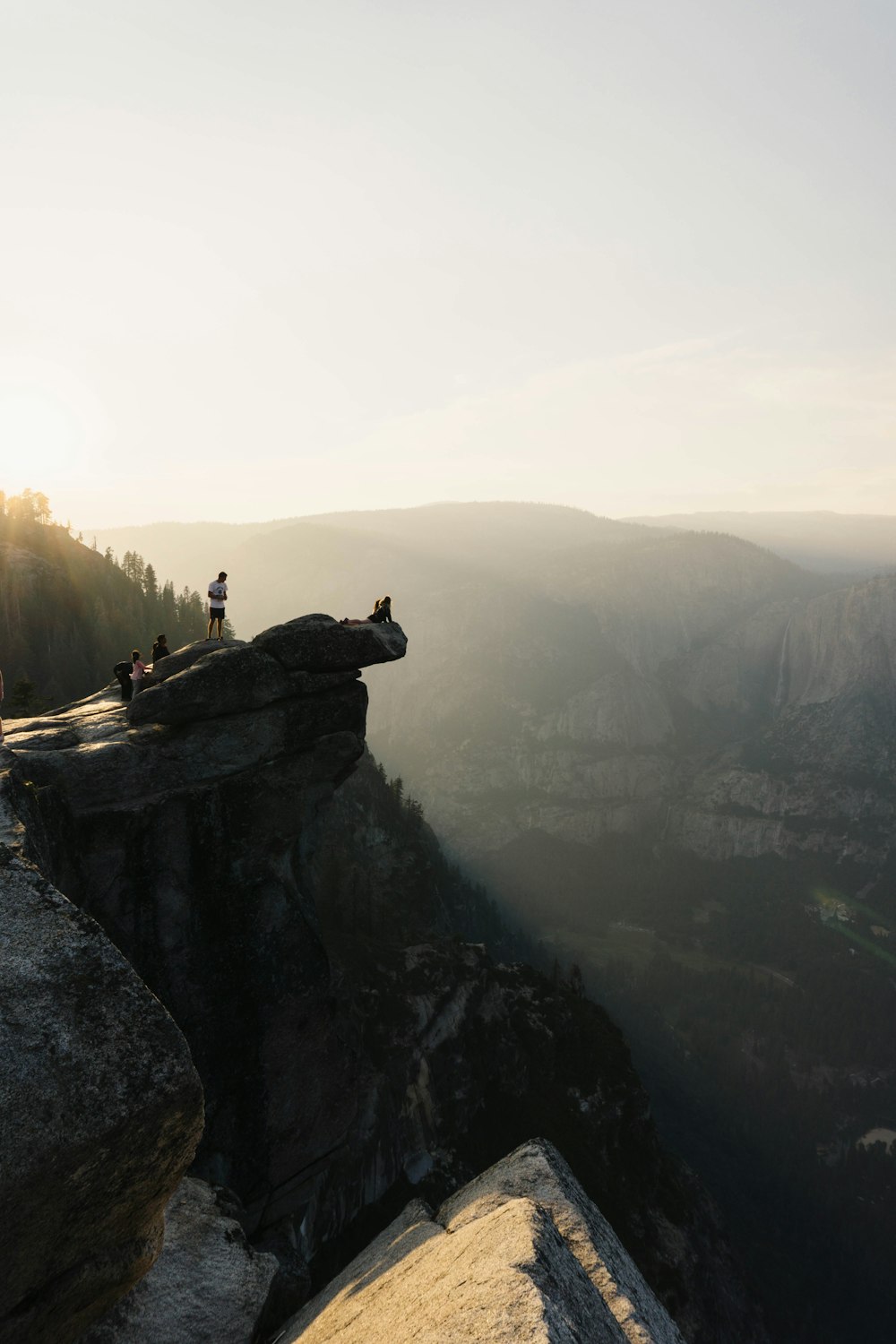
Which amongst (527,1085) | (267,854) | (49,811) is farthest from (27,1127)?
(527,1085)

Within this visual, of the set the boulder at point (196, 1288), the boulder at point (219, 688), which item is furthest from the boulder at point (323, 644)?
the boulder at point (196, 1288)

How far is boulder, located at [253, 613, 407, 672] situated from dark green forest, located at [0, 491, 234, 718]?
7141 centimetres

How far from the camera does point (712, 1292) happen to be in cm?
8956

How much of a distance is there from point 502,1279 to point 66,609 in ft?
463

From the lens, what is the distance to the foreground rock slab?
1108 centimetres

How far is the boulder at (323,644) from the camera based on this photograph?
34688 mm

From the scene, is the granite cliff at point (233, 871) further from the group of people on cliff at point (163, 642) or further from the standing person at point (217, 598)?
the standing person at point (217, 598)

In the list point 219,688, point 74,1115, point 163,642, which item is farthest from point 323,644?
point 74,1115

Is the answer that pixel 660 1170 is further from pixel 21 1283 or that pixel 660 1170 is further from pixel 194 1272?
pixel 21 1283

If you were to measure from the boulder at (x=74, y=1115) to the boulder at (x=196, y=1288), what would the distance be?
2.51 meters

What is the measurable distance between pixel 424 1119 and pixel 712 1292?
48329mm

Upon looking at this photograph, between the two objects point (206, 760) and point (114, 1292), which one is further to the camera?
point (206, 760)

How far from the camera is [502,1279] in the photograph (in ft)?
38.7

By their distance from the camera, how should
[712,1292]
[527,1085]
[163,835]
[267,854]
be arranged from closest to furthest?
1. [163,835]
2. [267,854]
3. [527,1085]
4. [712,1292]
